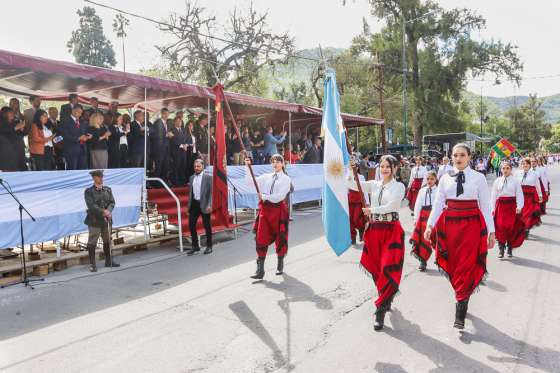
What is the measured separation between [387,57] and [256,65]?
11190 mm

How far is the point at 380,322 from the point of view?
455 cm

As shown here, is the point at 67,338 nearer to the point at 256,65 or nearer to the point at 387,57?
the point at 256,65

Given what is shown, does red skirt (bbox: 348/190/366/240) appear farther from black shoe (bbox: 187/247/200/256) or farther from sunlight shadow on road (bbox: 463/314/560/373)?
sunlight shadow on road (bbox: 463/314/560/373)

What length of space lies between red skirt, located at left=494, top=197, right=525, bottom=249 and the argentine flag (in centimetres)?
409

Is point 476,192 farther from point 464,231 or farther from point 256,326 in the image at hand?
point 256,326

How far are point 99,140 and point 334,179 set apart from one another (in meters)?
5.89

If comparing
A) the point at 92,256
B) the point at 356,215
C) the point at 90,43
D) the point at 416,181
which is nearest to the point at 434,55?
the point at 416,181

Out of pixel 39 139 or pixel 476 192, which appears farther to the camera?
pixel 39 139

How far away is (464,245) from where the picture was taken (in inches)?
181

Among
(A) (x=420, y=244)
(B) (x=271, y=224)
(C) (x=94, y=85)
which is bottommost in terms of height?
(A) (x=420, y=244)

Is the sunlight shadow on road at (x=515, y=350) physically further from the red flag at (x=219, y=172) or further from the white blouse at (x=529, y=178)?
the white blouse at (x=529, y=178)

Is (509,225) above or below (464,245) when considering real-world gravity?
below

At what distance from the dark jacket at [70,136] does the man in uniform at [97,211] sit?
1.25 meters

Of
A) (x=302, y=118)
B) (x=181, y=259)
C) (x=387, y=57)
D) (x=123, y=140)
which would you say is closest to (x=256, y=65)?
(x=387, y=57)
